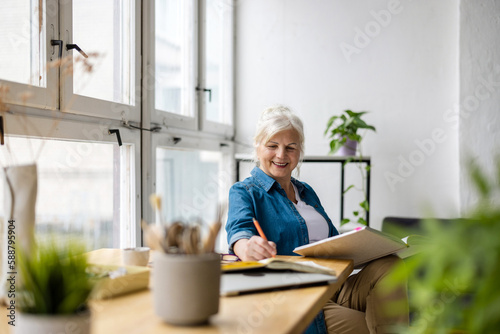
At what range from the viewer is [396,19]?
10.9 ft

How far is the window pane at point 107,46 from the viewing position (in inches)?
73.7

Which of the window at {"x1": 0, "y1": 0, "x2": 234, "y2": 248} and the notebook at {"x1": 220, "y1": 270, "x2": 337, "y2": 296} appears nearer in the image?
the notebook at {"x1": 220, "y1": 270, "x2": 337, "y2": 296}

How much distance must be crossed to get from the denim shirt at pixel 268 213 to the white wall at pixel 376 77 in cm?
153

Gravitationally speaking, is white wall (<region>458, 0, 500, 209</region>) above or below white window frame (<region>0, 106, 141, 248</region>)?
above

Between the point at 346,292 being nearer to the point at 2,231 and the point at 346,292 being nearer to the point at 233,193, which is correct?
the point at 233,193

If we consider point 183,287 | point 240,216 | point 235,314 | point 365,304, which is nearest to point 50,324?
point 183,287

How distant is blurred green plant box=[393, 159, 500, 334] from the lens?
1.66ft

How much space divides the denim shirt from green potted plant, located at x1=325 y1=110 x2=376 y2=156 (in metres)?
1.20

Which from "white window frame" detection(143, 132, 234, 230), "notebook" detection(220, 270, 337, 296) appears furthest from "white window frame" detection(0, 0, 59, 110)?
"notebook" detection(220, 270, 337, 296)

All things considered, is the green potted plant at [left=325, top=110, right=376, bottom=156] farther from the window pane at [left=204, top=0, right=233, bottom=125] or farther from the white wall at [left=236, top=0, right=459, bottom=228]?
the window pane at [left=204, top=0, right=233, bottom=125]

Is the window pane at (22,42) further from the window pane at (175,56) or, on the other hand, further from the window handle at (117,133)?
the window pane at (175,56)

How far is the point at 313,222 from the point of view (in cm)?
193

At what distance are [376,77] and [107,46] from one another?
73.3 inches

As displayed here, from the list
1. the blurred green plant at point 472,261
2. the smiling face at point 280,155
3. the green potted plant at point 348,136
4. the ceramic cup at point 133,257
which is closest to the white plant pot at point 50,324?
the blurred green plant at point 472,261
